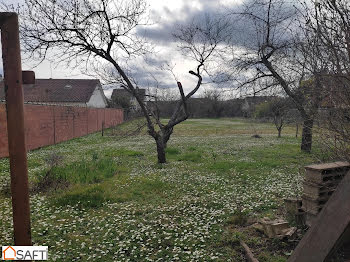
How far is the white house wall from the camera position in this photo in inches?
1332

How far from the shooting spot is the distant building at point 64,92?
31.1 m

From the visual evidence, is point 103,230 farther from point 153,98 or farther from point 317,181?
point 153,98

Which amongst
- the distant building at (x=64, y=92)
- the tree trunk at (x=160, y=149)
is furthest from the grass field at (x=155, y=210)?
the distant building at (x=64, y=92)

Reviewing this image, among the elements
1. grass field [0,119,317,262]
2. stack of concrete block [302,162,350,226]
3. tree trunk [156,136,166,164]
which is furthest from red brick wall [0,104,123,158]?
stack of concrete block [302,162,350,226]

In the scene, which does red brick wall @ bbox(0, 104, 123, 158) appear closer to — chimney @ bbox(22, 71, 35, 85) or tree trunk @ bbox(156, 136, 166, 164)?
tree trunk @ bbox(156, 136, 166, 164)

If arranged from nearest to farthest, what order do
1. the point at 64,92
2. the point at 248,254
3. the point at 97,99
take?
the point at 248,254 < the point at 64,92 < the point at 97,99

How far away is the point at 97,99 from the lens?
36562 millimetres

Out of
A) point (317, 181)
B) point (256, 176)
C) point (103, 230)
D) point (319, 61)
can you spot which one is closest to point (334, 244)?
point (317, 181)

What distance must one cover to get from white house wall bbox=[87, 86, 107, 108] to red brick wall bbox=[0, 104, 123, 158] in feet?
32.8

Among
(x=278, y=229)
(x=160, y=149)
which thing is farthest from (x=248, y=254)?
(x=160, y=149)

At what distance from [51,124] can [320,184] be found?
15.6 m

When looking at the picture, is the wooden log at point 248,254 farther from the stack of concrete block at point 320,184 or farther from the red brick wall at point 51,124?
the red brick wall at point 51,124

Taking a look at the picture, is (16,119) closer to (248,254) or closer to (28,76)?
(28,76)

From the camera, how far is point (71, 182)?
705 centimetres
